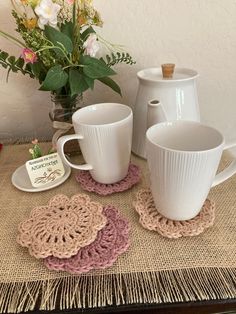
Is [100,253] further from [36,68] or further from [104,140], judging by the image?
[36,68]

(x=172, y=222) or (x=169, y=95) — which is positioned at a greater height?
(x=169, y=95)

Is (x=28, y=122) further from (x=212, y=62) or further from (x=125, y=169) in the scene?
(x=212, y=62)

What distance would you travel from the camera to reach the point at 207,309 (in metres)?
0.34

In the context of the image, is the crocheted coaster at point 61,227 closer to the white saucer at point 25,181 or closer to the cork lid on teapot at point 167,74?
the white saucer at point 25,181

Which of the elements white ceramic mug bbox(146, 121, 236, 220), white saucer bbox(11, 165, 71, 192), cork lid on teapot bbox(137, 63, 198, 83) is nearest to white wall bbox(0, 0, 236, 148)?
cork lid on teapot bbox(137, 63, 198, 83)

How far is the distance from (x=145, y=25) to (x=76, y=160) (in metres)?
0.35

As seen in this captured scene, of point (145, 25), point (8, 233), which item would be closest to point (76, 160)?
point (8, 233)

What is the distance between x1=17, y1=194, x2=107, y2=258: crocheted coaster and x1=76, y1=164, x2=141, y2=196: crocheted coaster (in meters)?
0.04

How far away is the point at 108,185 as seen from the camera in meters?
0.51

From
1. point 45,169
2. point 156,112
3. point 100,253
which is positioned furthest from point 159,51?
point 100,253

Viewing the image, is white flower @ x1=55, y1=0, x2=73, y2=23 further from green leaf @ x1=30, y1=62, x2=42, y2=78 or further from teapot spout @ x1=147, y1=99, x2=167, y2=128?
teapot spout @ x1=147, y1=99, x2=167, y2=128

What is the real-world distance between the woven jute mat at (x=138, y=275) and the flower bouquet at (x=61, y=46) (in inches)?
10.1

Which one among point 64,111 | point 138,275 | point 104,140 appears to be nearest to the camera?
point 138,275

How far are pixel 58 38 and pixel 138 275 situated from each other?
396 mm
